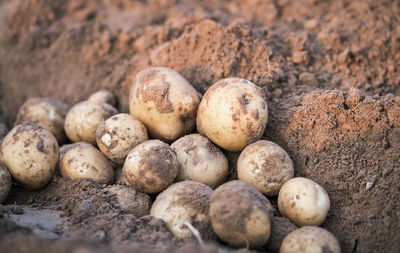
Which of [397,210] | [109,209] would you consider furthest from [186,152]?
[397,210]

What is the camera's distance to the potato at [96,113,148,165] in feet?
9.84

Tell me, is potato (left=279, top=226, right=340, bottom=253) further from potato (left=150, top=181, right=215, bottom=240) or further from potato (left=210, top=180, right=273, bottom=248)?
potato (left=150, top=181, right=215, bottom=240)

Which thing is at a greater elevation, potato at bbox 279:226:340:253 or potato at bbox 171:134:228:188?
potato at bbox 171:134:228:188

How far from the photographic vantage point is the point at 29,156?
2.90m

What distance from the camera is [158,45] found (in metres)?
4.22

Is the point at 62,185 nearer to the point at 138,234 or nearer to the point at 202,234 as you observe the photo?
the point at 138,234

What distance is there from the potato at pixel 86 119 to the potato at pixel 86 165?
0.28m

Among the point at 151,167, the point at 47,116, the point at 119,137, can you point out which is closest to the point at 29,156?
the point at 119,137

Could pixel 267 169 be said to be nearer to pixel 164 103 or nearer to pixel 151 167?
pixel 151 167

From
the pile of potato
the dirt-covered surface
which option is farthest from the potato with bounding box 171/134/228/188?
the dirt-covered surface

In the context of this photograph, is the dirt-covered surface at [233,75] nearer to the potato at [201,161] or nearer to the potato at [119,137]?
the potato at [201,161]

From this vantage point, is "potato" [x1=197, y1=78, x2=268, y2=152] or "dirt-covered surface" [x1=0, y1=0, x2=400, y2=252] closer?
"dirt-covered surface" [x1=0, y1=0, x2=400, y2=252]

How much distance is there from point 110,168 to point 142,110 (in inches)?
22.5

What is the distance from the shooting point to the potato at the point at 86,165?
2967 mm
